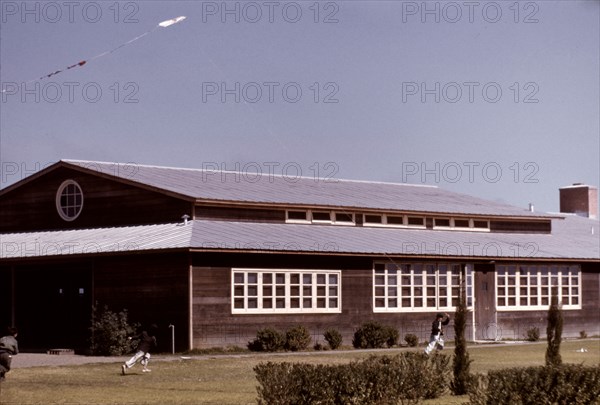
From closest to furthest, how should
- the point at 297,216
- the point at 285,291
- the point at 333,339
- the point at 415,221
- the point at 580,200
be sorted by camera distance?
1. the point at 285,291
2. the point at 333,339
3. the point at 297,216
4. the point at 415,221
5. the point at 580,200

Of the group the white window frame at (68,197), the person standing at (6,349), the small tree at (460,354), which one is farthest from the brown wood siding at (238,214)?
the small tree at (460,354)

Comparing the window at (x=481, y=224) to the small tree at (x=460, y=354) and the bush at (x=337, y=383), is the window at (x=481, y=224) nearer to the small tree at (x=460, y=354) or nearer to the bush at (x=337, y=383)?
the small tree at (x=460, y=354)

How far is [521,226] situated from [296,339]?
19052 millimetres

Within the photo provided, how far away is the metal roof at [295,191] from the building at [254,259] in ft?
0.52

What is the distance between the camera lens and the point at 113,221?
1886 inches

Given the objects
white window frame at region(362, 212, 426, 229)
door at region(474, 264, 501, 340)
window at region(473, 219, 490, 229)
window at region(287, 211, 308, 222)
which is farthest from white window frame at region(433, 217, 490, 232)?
window at region(287, 211, 308, 222)

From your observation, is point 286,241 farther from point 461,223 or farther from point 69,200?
point 461,223

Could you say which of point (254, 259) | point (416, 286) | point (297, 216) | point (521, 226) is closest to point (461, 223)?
point (521, 226)

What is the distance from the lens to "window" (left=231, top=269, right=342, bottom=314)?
42.6 metres

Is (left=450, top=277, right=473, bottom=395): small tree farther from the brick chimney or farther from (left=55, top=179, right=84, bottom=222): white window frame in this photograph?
the brick chimney

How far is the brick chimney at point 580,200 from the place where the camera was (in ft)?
265

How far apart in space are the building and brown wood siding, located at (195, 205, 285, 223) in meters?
0.05

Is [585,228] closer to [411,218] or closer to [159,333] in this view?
[411,218]

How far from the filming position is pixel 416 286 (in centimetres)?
4816
